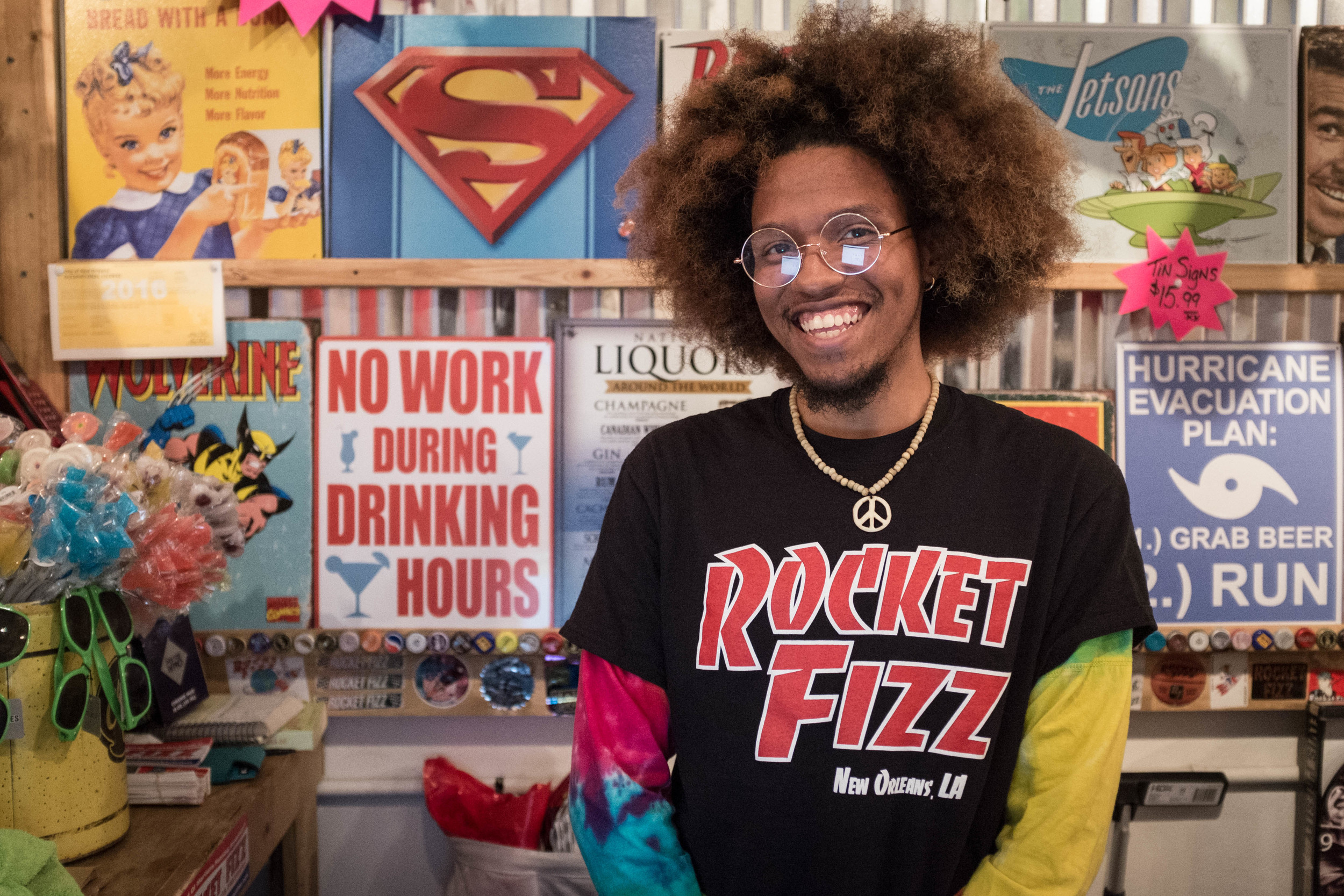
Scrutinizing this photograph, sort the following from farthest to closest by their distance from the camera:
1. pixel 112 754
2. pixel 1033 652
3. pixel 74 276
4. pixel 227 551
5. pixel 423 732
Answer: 1. pixel 423 732
2. pixel 74 276
3. pixel 227 551
4. pixel 112 754
5. pixel 1033 652

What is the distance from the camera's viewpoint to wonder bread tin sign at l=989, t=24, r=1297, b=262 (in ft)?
5.82

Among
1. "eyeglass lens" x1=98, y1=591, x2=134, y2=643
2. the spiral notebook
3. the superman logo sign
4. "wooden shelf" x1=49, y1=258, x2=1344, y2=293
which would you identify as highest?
the superman logo sign

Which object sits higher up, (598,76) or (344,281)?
(598,76)

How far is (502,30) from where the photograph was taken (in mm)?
1736

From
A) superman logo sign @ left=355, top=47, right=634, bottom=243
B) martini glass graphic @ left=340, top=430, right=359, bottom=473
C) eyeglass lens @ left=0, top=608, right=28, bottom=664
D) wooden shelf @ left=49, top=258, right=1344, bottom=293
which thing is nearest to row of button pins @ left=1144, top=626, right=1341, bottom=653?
wooden shelf @ left=49, top=258, right=1344, bottom=293

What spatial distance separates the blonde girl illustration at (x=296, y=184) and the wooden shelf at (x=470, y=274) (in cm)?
11

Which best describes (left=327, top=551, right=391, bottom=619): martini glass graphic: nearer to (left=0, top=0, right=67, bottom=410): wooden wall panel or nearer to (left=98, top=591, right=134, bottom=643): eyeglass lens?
(left=98, top=591, right=134, bottom=643): eyeglass lens

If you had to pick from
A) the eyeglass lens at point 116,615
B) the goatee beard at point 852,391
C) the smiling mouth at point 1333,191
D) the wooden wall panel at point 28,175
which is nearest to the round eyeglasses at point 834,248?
the goatee beard at point 852,391

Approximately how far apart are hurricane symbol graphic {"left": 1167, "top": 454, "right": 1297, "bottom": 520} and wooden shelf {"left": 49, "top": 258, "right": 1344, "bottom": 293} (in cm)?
38

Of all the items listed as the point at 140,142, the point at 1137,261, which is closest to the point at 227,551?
the point at 140,142

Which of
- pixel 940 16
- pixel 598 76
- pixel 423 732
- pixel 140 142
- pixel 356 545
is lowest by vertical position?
pixel 423 732

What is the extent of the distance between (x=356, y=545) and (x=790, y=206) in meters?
1.22

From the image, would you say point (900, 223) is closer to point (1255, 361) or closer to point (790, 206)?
point (790, 206)

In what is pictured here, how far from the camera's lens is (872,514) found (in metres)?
0.98
